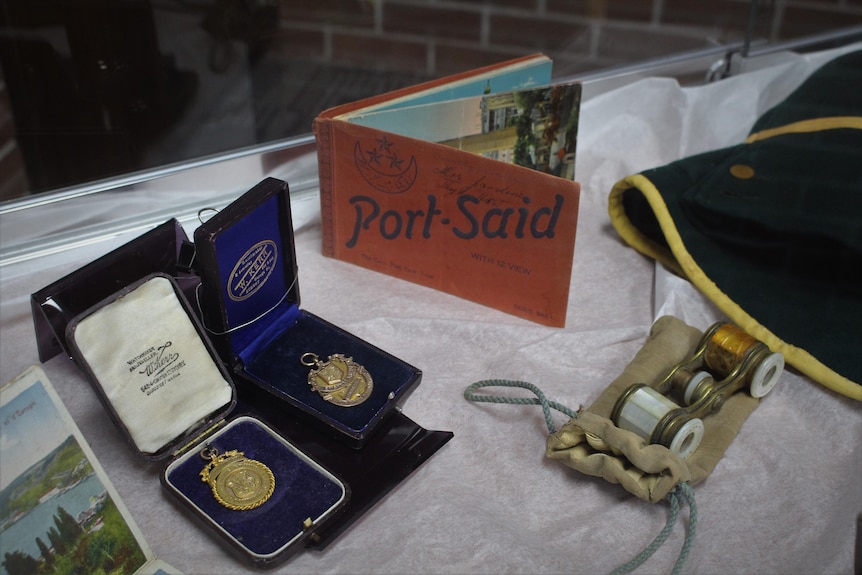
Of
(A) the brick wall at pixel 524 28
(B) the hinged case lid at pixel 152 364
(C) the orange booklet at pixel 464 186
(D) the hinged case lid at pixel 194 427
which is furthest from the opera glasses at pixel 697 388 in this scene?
(A) the brick wall at pixel 524 28

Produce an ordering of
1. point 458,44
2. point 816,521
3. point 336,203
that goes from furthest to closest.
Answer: point 458,44
point 336,203
point 816,521

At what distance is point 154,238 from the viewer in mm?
847

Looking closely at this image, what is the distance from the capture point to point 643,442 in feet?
2.51

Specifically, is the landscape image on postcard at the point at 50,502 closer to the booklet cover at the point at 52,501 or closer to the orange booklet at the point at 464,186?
the booklet cover at the point at 52,501

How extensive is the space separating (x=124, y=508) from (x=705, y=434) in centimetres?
53

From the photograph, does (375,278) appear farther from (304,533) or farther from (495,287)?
(304,533)

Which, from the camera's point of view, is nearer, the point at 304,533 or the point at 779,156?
the point at 304,533

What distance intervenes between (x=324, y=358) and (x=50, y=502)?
298 millimetres

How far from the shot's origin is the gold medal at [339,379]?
32.8 inches

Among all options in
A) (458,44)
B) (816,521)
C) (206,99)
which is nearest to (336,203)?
(206,99)

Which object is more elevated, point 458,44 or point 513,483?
point 458,44

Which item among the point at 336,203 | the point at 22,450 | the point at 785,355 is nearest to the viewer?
the point at 22,450

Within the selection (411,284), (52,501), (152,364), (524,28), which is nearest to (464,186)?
(411,284)

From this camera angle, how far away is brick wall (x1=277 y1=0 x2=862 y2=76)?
4.76 ft
